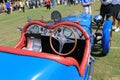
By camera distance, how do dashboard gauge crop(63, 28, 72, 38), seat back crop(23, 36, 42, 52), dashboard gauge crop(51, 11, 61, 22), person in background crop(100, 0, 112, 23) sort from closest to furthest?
dashboard gauge crop(63, 28, 72, 38) → seat back crop(23, 36, 42, 52) → dashboard gauge crop(51, 11, 61, 22) → person in background crop(100, 0, 112, 23)

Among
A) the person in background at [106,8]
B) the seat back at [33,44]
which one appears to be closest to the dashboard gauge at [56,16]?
the seat back at [33,44]

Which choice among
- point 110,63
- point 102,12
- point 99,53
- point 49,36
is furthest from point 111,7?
point 49,36

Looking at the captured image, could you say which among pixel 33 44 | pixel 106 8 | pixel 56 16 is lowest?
pixel 33 44

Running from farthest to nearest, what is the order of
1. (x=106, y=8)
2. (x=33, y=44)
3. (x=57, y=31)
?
(x=106, y=8) < (x=33, y=44) < (x=57, y=31)

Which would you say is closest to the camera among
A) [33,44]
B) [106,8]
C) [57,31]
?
[57,31]

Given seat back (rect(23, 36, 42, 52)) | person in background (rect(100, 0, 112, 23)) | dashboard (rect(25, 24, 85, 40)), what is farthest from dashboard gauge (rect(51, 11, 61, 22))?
person in background (rect(100, 0, 112, 23))

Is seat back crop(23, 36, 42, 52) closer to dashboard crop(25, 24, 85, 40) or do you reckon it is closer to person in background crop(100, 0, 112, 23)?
dashboard crop(25, 24, 85, 40)

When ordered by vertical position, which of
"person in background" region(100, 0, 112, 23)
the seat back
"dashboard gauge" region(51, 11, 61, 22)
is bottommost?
the seat back

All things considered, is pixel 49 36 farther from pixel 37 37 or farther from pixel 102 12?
pixel 102 12

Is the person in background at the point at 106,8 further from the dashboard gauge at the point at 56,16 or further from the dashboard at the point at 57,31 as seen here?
the dashboard at the point at 57,31

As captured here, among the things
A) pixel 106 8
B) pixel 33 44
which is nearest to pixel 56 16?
pixel 33 44

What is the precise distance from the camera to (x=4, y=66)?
371 centimetres

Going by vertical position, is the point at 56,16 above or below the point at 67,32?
above

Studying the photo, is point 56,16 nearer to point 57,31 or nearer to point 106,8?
point 57,31
